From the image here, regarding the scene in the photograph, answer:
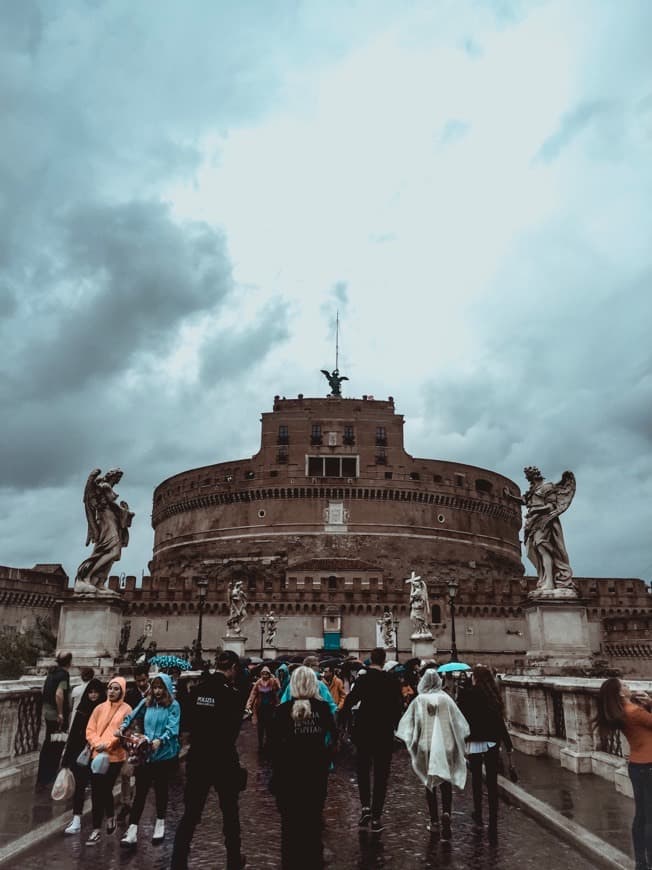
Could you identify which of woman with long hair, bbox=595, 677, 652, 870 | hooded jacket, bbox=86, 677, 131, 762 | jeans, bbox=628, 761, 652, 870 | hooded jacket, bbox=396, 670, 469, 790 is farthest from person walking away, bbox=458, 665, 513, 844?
hooded jacket, bbox=86, 677, 131, 762

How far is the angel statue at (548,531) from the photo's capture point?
41.7ft

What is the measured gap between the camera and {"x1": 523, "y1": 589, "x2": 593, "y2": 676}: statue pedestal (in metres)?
12.0

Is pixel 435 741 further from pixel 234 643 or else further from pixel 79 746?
pixel 234 643

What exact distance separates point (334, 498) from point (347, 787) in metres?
55.7

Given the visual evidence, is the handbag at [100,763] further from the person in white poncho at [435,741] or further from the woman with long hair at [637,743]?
the woman with long hair at [637,743]

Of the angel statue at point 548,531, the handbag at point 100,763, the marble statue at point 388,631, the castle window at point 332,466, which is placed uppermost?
the castle window at point 332,466

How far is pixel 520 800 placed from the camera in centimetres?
735

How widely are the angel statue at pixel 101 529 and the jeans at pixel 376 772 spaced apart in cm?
720

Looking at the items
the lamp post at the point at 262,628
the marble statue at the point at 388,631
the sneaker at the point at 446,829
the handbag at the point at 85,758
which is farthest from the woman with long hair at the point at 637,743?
the lamp post at the point at 262,628

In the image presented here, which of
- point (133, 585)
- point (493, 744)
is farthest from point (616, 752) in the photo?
point (133, 585)

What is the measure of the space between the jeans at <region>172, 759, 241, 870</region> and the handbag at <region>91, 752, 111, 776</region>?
3.89 ft

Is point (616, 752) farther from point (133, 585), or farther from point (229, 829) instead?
point (133, 585)

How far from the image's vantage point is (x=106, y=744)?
615cm

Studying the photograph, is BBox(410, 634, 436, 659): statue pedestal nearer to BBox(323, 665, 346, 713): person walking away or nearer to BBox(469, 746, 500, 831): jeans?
BBox(323, 665, 346, 713): person walking away
